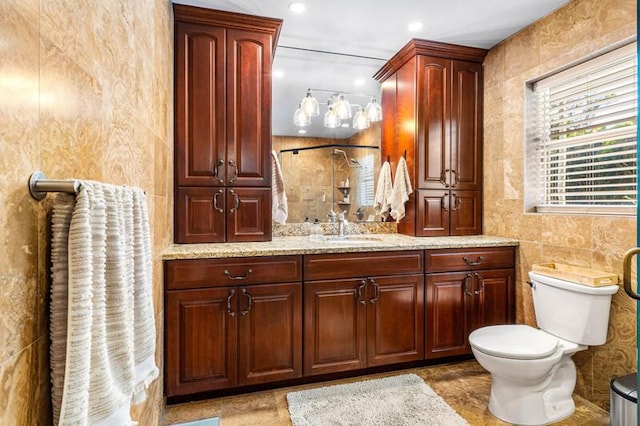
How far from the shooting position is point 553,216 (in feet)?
7.23

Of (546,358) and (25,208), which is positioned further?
(546,358)

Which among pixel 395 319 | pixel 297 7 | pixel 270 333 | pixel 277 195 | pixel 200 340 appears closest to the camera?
pixel 200 340

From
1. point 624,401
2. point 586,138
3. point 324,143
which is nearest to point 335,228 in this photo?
point 324,143

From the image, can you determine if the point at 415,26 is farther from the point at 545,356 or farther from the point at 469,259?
the point at 545,356

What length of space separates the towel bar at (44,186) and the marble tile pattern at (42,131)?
1cm

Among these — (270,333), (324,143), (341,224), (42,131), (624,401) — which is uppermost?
(324,143)

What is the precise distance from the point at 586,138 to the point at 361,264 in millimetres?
1610

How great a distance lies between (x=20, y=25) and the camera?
1.86 feet

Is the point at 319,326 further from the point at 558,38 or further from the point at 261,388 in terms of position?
the point at 558,38

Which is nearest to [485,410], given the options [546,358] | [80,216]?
[546,358]

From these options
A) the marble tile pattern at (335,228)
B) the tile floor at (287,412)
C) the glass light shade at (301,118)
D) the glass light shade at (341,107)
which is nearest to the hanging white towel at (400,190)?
the marble tile pattern at (335,228)

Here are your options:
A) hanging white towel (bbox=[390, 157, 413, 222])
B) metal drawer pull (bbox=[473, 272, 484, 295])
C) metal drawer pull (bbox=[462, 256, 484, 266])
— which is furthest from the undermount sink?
metal drawer pull (bbox=[473, 272, 484, 295])

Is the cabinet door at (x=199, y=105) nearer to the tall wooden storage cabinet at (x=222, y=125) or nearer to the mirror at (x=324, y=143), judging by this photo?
the tall wooden storage cabinet at (x=222, y=125)

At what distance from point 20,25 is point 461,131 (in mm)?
2792
